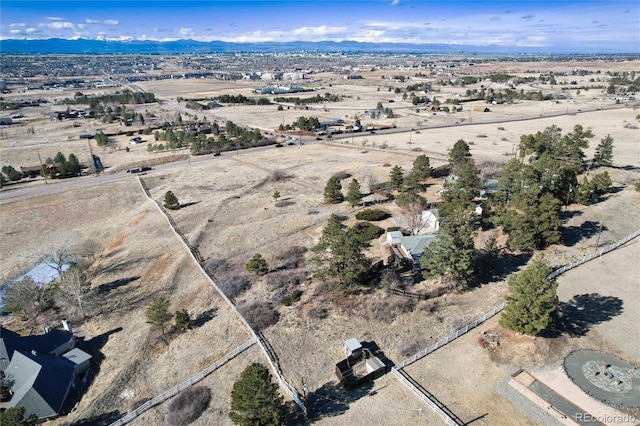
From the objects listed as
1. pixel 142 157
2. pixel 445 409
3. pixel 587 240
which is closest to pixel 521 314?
pixel 445 409

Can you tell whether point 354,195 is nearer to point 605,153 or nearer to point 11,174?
point 605,153

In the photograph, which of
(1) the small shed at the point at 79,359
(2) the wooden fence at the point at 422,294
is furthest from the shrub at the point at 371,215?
(1) the small shed at the point at 79,359

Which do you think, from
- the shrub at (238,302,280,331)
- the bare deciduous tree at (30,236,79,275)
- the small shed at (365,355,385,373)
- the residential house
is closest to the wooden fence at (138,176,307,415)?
the shrub at (238,302,280,331)

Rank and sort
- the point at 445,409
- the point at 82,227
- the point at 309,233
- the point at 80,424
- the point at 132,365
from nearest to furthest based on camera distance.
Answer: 1. the point at 445,409
2. the point at 80,424
3. the point at 132,365
4. the point at 309,233
5. the point at 82,227

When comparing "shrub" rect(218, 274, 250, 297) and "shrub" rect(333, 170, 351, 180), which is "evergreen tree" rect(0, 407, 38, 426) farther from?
"shrub" rect(333, 170, 351, 180)

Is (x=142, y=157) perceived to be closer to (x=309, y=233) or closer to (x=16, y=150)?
(x=16, y=150)

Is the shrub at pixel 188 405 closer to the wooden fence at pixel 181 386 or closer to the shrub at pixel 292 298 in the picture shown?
the wooden fence at pixel 181 386
